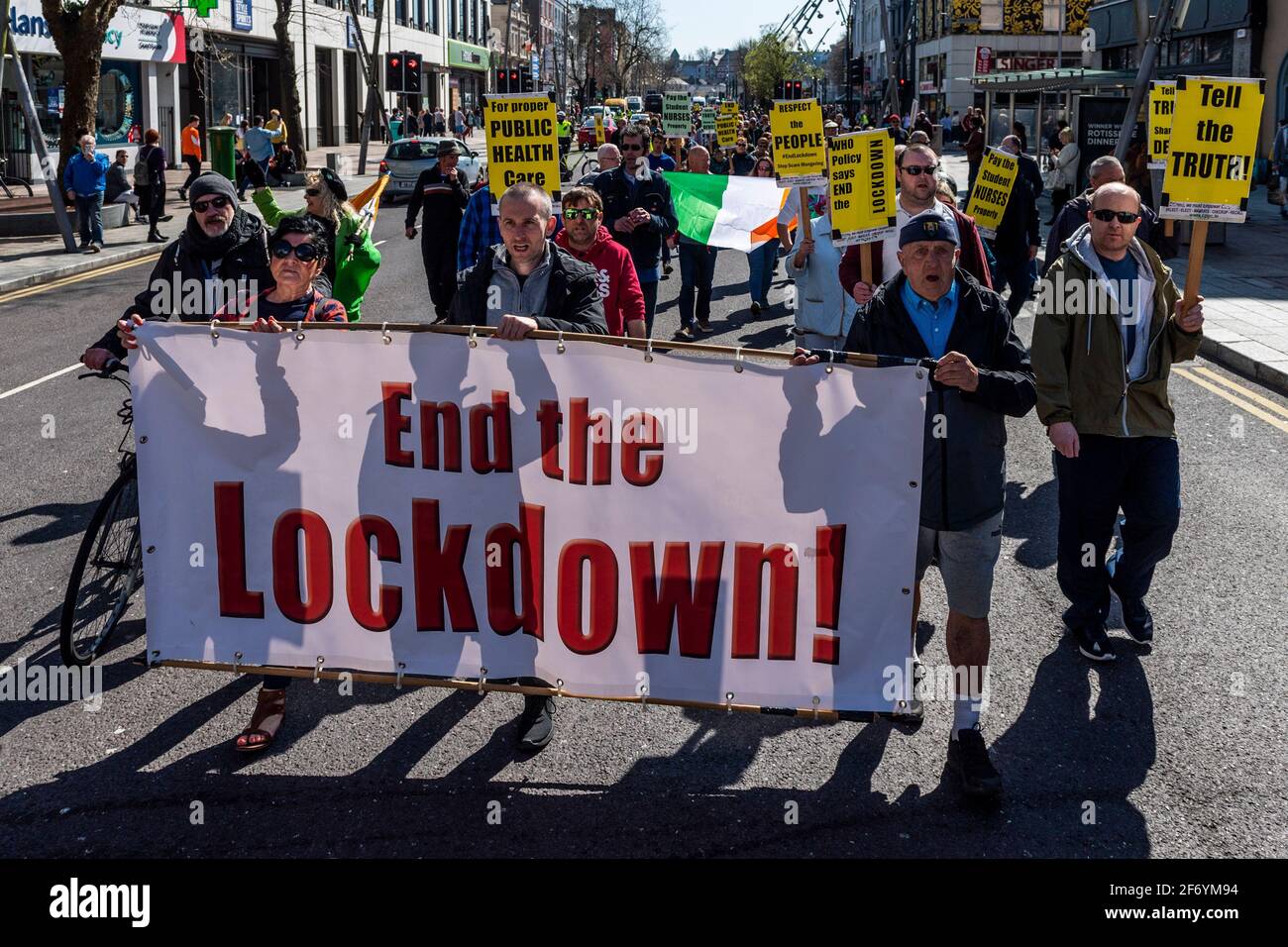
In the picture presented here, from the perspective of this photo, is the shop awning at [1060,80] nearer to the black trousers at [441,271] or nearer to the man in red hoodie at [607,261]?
the black trousers at [441,271]

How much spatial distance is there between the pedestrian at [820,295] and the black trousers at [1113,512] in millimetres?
2288

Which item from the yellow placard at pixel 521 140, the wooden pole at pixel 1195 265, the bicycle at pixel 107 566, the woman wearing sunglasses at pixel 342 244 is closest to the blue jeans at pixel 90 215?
the yellow placard at pixel 521 140

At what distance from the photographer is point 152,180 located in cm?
2261

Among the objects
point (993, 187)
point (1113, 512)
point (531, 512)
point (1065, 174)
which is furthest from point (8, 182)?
point (1113, 512)

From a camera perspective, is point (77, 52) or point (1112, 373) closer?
point (1112, 373)

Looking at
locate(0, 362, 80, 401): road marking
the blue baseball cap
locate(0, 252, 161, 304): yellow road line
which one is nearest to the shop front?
locate(0, 252, 161, 304): yellow road line

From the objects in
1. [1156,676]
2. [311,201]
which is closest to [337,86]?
[311,201]

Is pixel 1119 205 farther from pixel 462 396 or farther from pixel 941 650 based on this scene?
pixel 462 396

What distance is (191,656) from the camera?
476 cm

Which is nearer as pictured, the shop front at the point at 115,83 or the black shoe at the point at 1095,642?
the black shoe at the point at 1095,642

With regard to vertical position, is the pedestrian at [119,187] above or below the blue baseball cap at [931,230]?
above

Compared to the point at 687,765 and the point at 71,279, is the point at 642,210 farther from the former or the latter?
the point at 71,279

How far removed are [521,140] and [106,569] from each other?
15.7 ft

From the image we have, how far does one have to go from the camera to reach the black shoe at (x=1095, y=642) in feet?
18.5
